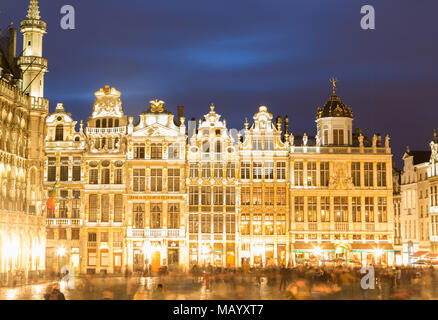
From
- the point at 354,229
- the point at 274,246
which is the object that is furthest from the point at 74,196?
the point at 354,229

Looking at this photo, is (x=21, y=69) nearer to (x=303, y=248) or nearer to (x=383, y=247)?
(x=303, y=248)

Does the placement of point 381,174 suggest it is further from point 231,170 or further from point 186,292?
point 186,292

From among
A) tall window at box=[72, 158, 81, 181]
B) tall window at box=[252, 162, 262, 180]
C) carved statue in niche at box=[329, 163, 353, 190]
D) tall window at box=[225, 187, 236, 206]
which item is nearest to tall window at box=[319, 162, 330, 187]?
carved statue in niche at box=[329, 163, 353, 190]

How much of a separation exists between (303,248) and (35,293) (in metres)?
30.9

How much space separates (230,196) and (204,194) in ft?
7.41

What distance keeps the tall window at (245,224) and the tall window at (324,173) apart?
7288 millimetres

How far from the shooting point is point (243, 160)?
6531 cm

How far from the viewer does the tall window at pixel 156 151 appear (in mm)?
65062

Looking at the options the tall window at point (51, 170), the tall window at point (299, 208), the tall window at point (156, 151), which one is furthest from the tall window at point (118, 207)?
the tall window at point (299, 208)

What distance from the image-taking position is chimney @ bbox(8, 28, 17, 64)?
193 ft

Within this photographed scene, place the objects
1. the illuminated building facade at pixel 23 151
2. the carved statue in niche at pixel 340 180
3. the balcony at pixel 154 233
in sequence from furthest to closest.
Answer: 1. the carved statue in niche at pixel 340 180
2. the balcony at pixel 154 233
3. the illuminated building facade at pixel 23 151

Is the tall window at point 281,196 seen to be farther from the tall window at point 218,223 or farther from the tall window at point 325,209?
the tall window at point 218,223

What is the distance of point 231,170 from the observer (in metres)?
65.1
